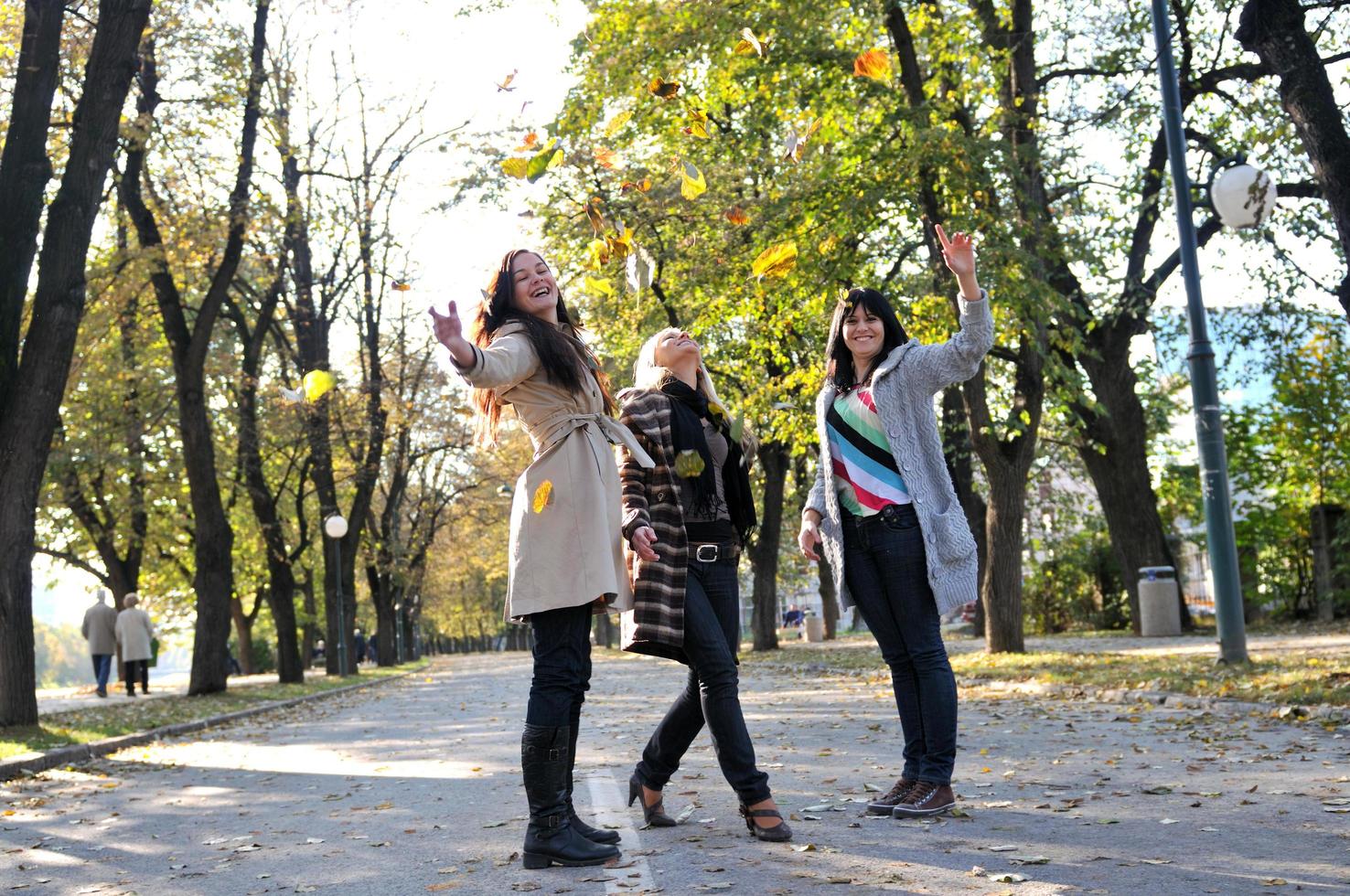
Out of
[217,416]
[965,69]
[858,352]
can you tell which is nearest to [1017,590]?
[965,69]

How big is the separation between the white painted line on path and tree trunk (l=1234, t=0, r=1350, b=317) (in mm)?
6653

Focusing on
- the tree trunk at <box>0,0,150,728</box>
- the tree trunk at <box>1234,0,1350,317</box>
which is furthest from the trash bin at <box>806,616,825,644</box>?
the tree trunk at <box>1234,0,1350,317</box>

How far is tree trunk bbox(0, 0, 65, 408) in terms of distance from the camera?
42.6 ft

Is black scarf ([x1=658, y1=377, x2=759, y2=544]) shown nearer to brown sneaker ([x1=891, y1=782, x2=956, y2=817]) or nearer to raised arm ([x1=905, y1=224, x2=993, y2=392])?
raised arm ([x1=905, y1=224, x2=993, y2=392])

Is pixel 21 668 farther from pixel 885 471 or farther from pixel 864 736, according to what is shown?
pixel 885 471

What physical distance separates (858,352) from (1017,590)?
13327 mm

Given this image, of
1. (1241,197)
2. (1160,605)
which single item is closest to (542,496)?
(1241,197)

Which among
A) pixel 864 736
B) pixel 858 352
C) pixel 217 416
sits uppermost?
pixel 217 416

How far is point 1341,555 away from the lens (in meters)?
21.5

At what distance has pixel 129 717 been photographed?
56.6ft

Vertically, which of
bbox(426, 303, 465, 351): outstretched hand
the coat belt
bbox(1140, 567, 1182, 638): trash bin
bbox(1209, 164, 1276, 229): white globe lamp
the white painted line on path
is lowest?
the white painted line on path

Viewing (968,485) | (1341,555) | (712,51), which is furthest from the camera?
(968,485)

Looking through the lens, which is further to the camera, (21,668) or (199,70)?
(199,70)

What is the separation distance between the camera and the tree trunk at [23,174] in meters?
13.0
